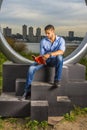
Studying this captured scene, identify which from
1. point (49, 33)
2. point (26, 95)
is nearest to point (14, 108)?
point (26, 95)

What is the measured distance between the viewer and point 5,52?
6367mm

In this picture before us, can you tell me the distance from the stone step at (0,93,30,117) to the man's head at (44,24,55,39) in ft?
3.55

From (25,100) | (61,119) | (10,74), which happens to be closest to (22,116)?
(25,100)

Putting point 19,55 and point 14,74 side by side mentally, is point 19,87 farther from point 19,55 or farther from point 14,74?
point 19,55

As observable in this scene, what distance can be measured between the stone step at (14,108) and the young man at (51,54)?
18 cm

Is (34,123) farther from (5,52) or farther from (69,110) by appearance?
(5,52)

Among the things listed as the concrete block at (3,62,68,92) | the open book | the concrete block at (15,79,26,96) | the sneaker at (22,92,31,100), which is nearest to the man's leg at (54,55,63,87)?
the open book

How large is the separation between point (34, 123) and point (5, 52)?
1593mm

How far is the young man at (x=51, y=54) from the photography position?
222 inches

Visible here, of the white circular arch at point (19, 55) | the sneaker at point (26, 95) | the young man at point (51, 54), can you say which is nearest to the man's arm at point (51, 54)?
the young man at point (51, 54)

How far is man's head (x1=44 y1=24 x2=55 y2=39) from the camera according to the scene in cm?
563

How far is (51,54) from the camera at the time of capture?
556cm

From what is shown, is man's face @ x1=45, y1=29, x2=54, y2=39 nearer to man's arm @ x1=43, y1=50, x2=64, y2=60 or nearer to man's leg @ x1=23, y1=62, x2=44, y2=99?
man's arm @ x1=43, y1=50, x2=64, y2=60

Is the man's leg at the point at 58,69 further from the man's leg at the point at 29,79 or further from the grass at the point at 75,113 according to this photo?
the grass at the point at 75,113
